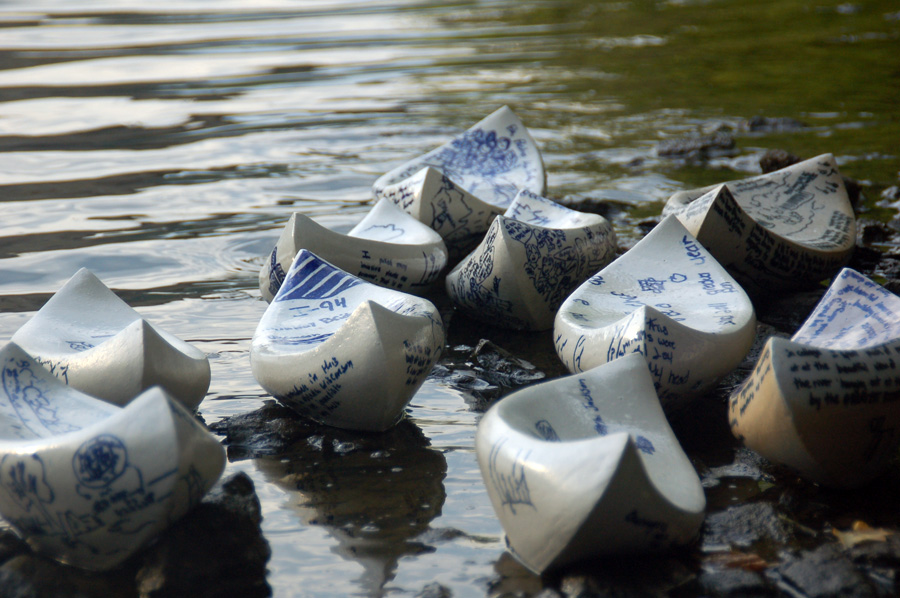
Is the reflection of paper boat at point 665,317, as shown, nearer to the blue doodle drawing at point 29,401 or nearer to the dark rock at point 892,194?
the blue doodle drawing at point 29,401

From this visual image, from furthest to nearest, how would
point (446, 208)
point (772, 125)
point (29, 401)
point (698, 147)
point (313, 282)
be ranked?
point (772, 125) < point (698, 147) < point (446, 208) < point (313, 282) < point (29, 401)

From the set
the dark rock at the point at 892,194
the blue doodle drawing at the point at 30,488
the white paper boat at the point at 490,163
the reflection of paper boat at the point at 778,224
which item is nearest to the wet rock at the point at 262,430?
the blue doodle drawing at the point at 30,488

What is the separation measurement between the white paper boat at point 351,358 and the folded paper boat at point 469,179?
4.45 feet

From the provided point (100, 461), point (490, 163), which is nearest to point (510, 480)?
point (100, 461)

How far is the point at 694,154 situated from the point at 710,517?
4557mm

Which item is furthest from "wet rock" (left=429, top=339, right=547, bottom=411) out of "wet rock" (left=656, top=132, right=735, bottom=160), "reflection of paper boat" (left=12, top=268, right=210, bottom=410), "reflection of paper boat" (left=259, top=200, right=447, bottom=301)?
"wet rock" (left=656, top=132, right=735, bottom=160)

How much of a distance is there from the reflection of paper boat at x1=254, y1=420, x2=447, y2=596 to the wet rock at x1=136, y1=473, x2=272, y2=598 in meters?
0.15

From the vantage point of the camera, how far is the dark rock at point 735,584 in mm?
1858

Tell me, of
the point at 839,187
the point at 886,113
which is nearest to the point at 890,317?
the point at 839,187

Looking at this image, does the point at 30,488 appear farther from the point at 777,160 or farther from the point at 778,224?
the point at 777,160

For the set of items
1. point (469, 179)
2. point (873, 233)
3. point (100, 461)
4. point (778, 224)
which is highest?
point (100, 461)

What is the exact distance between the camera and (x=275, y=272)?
11.7 ft

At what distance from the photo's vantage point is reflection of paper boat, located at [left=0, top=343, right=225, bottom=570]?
1843 millimetres

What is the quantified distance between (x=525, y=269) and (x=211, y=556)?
175cm
